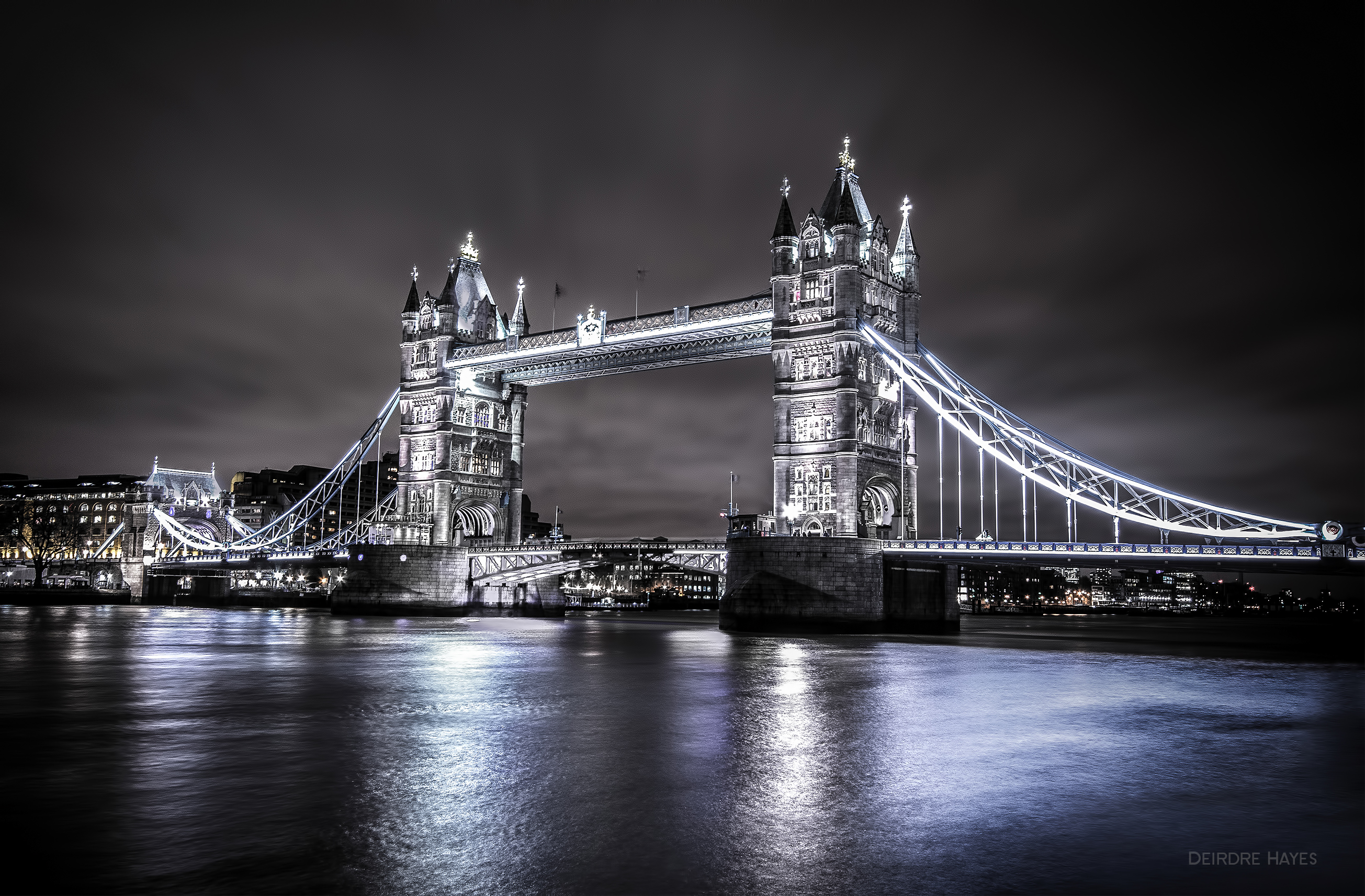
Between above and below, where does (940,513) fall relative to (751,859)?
above

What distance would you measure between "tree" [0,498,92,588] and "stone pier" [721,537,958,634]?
96.7 m

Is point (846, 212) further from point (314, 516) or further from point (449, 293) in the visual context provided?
point (314, 516)

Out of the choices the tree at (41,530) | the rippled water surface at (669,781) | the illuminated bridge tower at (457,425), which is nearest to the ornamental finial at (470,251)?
the illuminated bridge tower at (457,425)

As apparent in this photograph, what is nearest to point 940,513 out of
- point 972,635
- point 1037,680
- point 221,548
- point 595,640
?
point 972,635

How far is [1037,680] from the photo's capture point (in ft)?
91.5

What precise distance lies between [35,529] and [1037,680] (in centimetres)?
13293

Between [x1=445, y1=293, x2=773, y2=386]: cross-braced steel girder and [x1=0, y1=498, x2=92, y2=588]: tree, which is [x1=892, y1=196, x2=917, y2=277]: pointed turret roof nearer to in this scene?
[x1=445, y1=293, x2=773, y2=386]: cross-braced steel girder

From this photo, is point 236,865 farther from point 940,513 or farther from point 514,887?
point 940,513

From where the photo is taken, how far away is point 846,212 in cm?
5350

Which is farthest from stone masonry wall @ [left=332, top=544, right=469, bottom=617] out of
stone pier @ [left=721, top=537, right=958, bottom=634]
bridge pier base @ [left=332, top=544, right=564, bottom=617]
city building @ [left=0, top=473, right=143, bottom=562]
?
city building @ [left=0, top=473, right=143, bottom=562]

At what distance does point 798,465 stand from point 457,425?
29134 millimetres

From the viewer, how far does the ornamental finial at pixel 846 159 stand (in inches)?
2172

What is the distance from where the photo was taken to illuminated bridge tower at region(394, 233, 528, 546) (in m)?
71.9

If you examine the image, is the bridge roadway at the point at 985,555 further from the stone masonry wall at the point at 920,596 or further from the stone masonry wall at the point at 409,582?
the stone masonry wall at the point at 920,596
